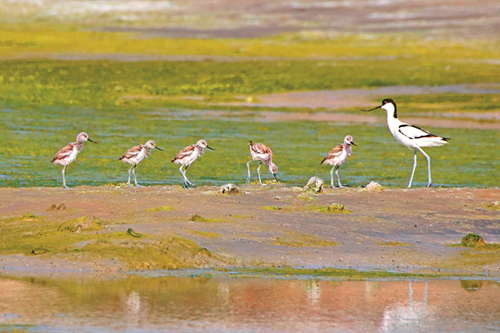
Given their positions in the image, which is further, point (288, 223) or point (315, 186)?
point (315, 186)

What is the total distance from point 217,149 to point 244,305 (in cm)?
1444

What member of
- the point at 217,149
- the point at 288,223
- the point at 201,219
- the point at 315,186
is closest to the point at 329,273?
the point at 288,223

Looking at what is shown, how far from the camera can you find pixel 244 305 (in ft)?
32.9

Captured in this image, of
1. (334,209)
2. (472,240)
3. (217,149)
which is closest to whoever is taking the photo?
(472,240)

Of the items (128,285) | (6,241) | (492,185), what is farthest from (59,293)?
(492,185)

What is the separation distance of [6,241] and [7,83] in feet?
92.7

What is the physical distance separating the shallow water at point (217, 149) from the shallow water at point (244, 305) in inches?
316

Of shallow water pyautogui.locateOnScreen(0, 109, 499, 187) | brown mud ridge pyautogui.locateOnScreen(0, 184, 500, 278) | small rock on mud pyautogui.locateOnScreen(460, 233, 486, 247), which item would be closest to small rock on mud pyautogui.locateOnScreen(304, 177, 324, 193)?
brown mud ridge pyautogui.locateOnScreen(0, 184, 500, 278)

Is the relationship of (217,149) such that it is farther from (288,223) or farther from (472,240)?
(472,240)

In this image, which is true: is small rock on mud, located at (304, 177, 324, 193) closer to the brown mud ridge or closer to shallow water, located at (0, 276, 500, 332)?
the brown mud ridge

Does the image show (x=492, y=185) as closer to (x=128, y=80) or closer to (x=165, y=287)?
(x=165, y=287)

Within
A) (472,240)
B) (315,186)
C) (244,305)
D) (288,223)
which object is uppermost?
(315,186)

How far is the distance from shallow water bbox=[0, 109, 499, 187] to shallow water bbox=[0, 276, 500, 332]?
8.02 meters

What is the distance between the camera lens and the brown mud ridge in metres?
12.1
